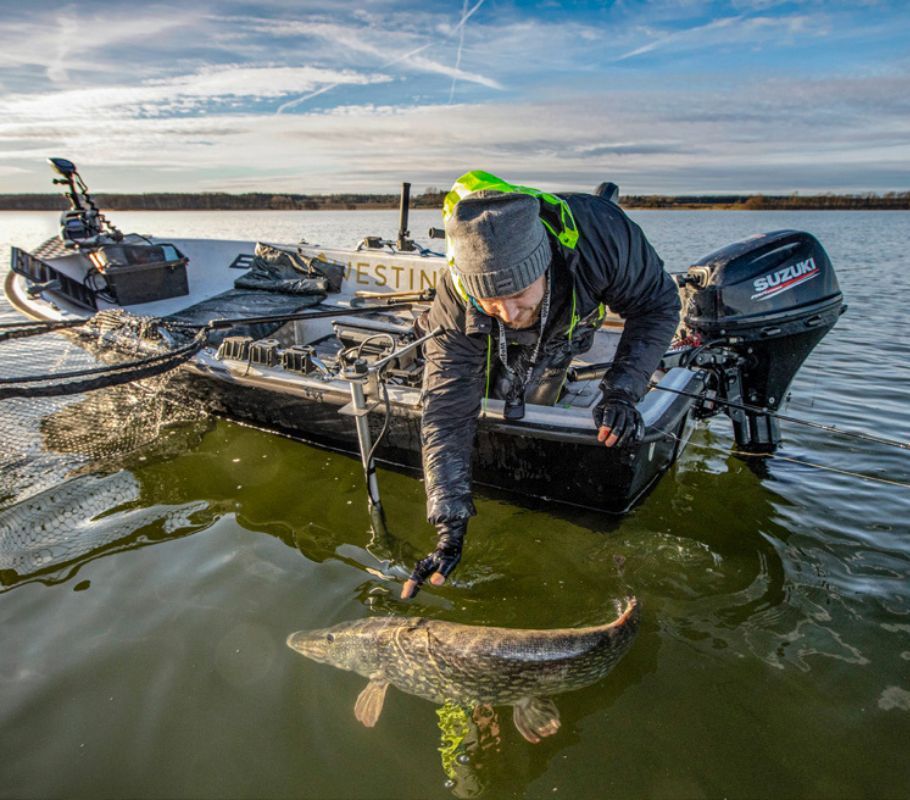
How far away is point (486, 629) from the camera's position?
98.3 inches

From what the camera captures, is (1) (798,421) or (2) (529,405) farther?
(2) (529,405)

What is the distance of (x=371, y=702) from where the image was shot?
8.45 feet

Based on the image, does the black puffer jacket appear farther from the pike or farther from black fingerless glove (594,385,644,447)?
the pike

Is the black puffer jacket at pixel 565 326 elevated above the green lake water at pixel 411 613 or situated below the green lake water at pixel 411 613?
above

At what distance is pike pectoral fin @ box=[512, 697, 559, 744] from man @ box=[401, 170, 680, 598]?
0.67 meters

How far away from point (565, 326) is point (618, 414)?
546mm

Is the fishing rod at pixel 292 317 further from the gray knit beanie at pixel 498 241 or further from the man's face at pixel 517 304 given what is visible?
the gray knit beanie at pixel 498 241

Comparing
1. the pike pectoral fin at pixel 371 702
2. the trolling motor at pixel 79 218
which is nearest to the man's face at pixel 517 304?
the pike pectoral fin at pixel 371 702

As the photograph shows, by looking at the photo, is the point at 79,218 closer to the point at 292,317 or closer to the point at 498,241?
the point at 292,317

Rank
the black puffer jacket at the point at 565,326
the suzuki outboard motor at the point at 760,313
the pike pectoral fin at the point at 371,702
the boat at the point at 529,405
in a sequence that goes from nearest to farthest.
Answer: the pike pectoral fin at the point at 371,702 < the black puffer jacket at the point at 565,326 < the boat at the point at 529,405 < the suzuki outboard motor at the point at 760,313

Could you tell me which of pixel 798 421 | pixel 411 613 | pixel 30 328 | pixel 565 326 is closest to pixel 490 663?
pixel 411 613

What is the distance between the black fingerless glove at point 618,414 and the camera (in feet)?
9.58

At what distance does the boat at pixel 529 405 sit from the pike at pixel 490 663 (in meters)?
1.13

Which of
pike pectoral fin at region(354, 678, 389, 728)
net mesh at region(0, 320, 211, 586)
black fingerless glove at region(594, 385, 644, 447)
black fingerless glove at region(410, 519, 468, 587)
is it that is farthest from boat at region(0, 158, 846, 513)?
pike pectoral fin at region(354, 678, 389, 728)
